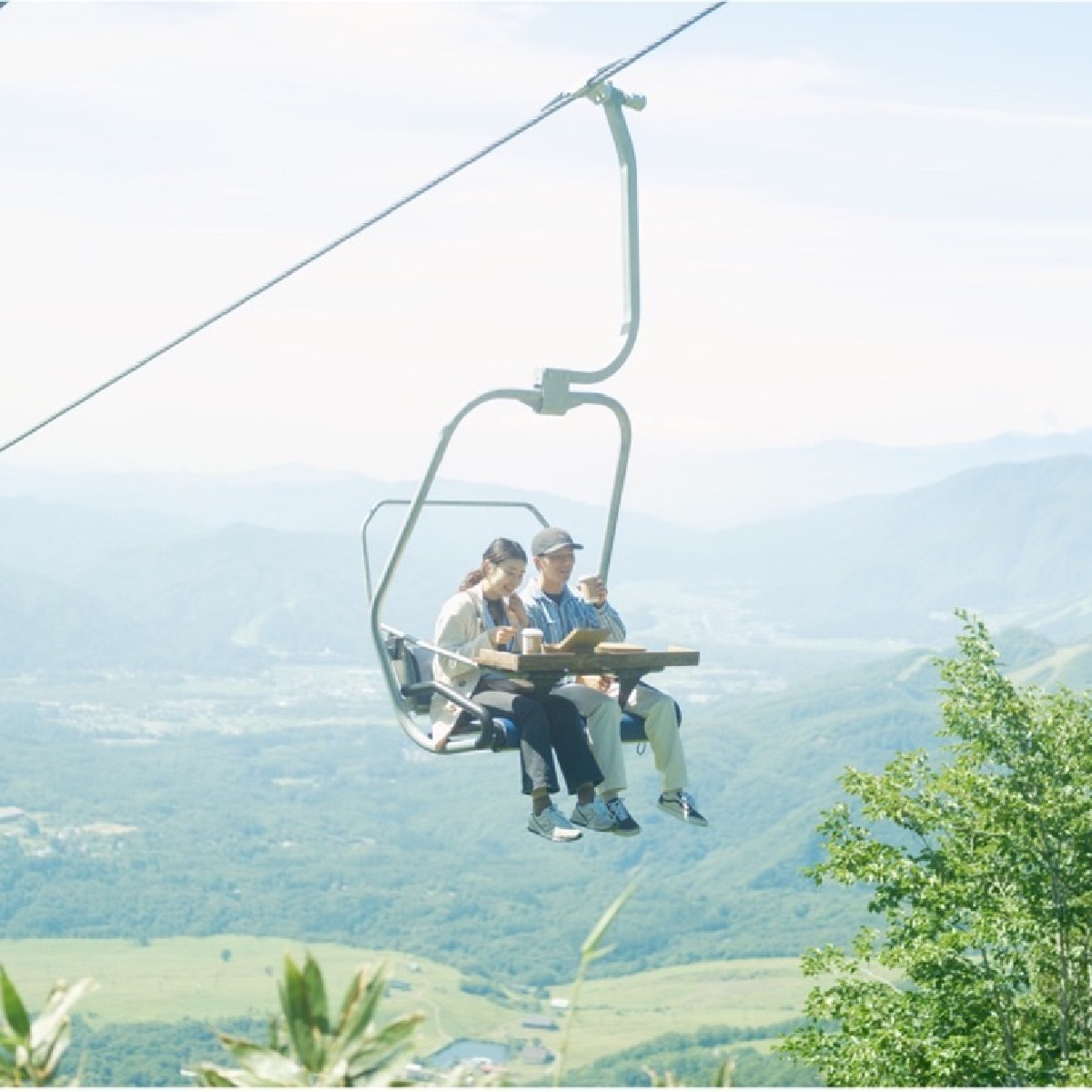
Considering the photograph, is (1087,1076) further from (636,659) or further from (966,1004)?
(636,659)

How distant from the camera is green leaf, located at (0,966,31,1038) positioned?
210 centimetres

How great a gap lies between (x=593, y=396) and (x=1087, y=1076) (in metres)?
13.3

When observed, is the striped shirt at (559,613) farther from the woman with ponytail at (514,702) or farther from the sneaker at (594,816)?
the sneaker at (594,816)

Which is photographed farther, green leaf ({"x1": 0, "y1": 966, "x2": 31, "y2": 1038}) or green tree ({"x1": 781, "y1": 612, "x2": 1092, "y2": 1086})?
green tree ({"x1": 781, "y1": 612, "x2": 1092, "y2": 1086})

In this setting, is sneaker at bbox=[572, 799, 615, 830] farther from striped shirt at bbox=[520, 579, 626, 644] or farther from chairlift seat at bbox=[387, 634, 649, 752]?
striped shirt at bbox=[520, 579, 626, 644]

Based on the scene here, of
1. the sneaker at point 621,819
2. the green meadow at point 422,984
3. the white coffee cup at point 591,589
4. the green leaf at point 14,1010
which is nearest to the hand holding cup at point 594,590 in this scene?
the white coffee cup at point 591,589

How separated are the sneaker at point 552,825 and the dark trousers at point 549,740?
0.38ft

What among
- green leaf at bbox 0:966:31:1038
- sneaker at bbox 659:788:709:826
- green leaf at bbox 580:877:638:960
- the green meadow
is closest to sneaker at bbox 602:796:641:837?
sneaker at bbox 659:788:709:826

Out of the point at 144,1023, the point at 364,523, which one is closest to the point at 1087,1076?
the point at 364,523

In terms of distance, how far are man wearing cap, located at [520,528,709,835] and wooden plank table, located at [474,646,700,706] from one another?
0.29 m

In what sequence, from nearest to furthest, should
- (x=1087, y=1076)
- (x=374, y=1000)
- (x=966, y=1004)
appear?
(x=374, y=1000) → (x=1087, y=1076) → (x=966, y=1004)

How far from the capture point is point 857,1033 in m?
20.9

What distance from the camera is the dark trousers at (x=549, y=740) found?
741 cm

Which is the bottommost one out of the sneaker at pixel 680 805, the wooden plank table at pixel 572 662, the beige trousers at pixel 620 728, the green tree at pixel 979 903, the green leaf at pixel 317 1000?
the green tree at pixel 979 903
